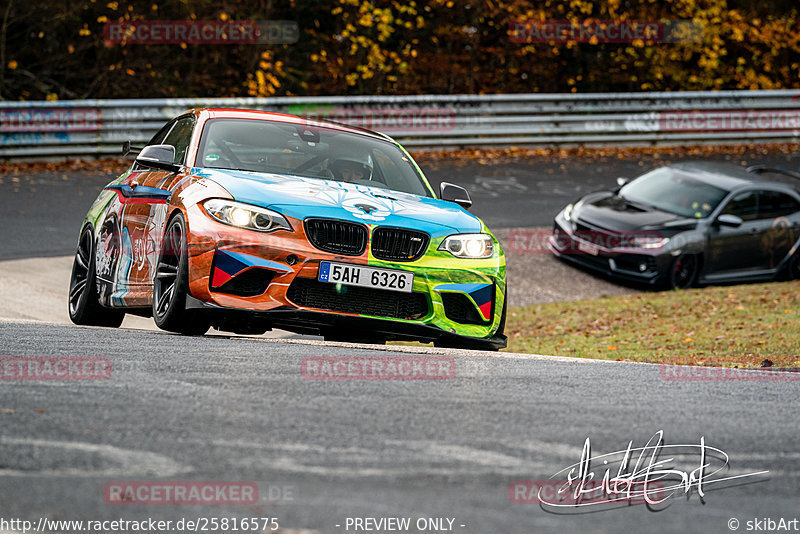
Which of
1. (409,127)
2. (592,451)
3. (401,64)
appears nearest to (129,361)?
(592,451)

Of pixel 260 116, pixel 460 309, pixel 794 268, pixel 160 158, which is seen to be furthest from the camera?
pixel 794 268

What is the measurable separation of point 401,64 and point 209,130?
1678cm

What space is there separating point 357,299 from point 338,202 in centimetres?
63

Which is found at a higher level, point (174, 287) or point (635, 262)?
point (174, 287)

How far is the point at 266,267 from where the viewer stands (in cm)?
662

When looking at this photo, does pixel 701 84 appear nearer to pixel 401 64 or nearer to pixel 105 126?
pixel 401 64

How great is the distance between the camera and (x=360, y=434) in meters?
4.31

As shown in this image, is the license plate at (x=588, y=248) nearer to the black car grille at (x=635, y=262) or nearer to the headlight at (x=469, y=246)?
the black car grille at (x=635, y=262)

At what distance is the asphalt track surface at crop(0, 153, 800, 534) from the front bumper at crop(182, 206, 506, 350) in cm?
28

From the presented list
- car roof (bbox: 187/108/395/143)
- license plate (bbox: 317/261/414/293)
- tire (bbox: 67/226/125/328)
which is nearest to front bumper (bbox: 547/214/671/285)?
Result: car roof (bbox: 187/108/395/143)

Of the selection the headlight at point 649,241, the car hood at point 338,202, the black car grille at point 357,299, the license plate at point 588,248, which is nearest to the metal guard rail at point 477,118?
the license plate at point 588,248

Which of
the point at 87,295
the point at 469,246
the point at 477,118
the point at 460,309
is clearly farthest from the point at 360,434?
the point at 477,118

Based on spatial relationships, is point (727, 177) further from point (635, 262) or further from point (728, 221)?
point (635, 262)

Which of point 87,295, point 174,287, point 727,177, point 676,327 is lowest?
point 676,327
